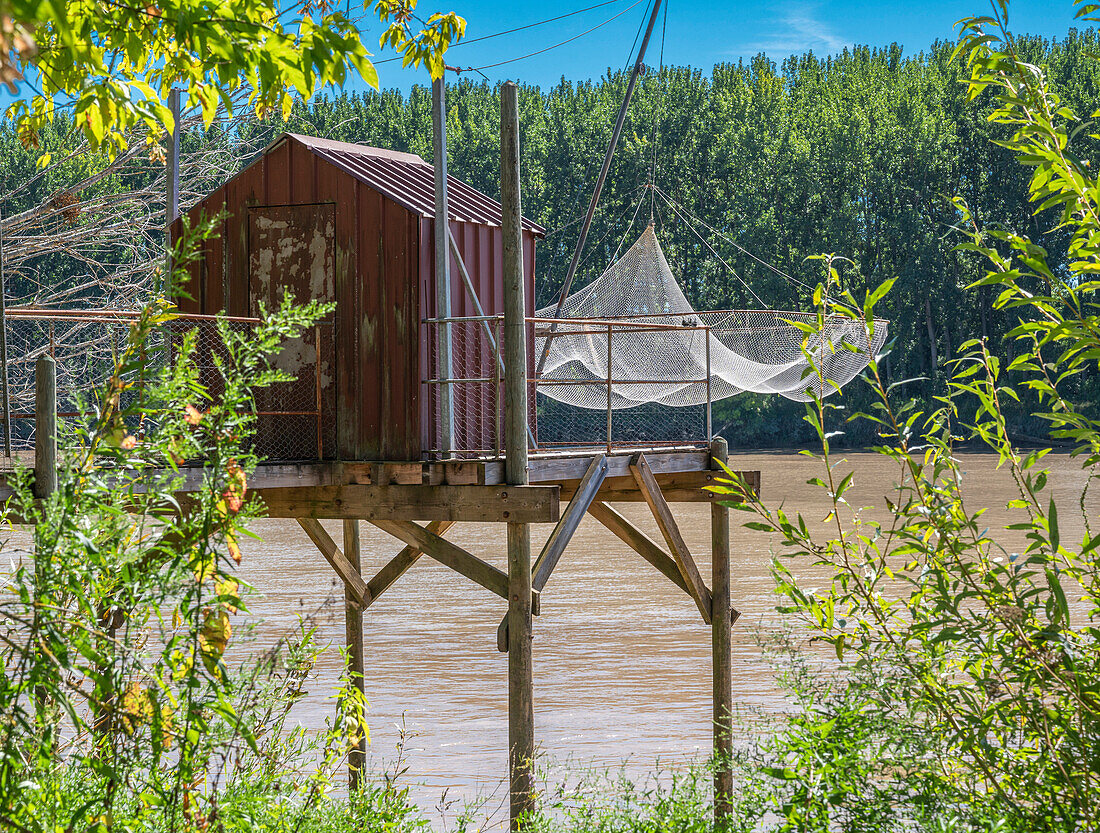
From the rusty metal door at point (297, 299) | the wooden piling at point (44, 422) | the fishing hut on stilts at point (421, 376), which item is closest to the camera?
the wooden piling at point (44, 422)

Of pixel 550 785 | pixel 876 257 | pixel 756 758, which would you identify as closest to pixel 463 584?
pixel 550 785

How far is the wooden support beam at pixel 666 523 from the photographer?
27.4 ft

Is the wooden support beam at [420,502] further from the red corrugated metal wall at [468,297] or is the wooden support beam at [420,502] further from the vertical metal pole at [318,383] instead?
the red corrugated metal wall at [468,297]

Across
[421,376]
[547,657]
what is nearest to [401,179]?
[421,376]

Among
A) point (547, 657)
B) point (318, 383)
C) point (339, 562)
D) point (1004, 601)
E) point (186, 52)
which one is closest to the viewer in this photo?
point (1004, 601)

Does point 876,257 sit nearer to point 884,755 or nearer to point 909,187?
point 909,187

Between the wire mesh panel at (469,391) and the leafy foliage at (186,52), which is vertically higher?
the leafy foliage at (186,52)

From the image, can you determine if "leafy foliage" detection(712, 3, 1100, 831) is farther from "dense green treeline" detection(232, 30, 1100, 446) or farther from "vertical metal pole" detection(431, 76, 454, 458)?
"dense green treeline" detection(232, 30, 1100, 446)

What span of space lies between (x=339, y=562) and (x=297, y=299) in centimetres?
225

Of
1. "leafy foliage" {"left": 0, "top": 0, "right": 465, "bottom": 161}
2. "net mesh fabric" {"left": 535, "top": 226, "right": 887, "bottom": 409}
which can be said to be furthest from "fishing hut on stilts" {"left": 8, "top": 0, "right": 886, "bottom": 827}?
"net mesh fabric" {"left": 535, "top": 226, "right": 887, "bottom": 409}

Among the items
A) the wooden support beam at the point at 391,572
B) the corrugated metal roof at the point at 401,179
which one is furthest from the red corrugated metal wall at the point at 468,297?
the wooden support beam at the point at 391,572

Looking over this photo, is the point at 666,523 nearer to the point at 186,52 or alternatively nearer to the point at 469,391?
the point at 469,391

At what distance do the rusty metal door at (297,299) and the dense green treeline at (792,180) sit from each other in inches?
1340

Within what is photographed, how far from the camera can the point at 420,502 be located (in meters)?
7.32
